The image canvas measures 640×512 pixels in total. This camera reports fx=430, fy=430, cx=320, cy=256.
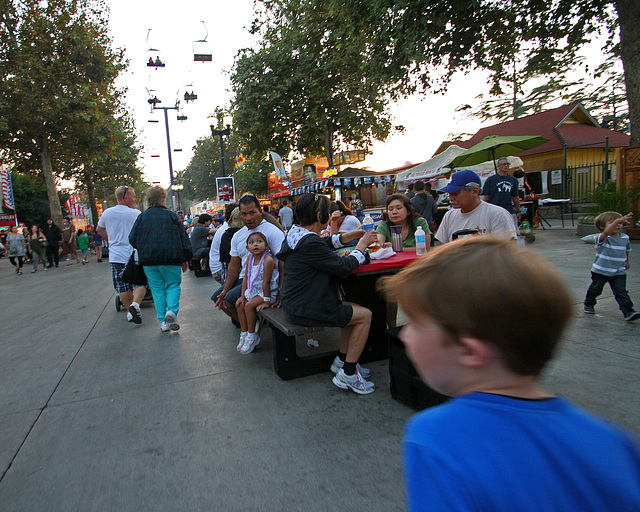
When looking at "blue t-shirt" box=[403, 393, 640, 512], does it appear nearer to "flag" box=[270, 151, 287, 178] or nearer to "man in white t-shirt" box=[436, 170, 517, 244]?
"man in white t-shirt" box=[436, 170, 517, 244]

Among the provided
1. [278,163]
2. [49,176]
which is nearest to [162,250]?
[278,163]

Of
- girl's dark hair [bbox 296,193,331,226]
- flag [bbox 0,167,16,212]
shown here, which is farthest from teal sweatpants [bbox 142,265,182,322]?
flag [bbox 0,167,16,212]

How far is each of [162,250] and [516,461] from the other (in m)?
5.28

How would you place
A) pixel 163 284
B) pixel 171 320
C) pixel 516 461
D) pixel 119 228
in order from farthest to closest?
pixel 119 228 < pixel 163 284 < pixel 171 320 < pixel 516 461

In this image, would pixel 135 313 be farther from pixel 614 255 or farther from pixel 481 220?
pixel 614 255

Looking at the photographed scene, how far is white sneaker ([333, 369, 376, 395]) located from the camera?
338 cm

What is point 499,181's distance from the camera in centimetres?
742

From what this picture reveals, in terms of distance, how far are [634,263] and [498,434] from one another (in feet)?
27.4

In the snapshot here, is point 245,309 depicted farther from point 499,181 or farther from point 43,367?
point 499,181

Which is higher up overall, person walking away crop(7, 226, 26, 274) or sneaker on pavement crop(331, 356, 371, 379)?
person walking away crop(7, 226, 26, 274)

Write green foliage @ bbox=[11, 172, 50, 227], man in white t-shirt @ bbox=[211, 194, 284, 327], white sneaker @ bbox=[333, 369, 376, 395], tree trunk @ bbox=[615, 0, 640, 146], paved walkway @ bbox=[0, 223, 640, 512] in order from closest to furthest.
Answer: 1. paved walkway @ bbox=[0, 223, 640, 512]
2. white sneaker @ bbox=[333, 369, 376, 395]
3. man in white t-shirt @ bbox=[211, 194, 284, 327]
4. tree trunk @ bbox=[615, 0, 640, 146]
5. green foliage @ bbox=[11, 172, 50, 227]

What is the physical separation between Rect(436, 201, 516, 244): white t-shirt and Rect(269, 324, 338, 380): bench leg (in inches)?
74.0

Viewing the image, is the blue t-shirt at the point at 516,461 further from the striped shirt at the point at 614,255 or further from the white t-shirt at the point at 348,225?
the white t-shirt at the point at 348,225

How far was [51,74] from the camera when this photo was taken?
61.0 feet
